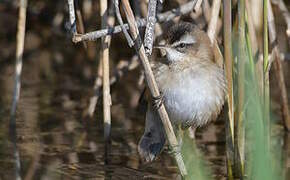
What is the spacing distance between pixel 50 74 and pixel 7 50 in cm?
73

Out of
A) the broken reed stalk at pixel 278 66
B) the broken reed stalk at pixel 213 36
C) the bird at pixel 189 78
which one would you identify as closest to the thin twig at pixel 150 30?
the bird at pixel 189 78

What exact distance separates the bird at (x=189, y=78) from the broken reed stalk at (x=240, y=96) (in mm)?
307

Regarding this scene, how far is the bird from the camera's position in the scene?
15.2 ft

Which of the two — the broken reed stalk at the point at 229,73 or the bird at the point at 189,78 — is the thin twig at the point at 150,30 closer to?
the broken reed stalk at the point at 229,73

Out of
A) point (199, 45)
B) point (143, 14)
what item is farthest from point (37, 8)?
point (199, 45)

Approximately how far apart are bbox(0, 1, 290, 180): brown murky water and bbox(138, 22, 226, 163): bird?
17.7 inches

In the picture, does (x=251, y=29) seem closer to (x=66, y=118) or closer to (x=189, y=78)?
(x=189, y=78)

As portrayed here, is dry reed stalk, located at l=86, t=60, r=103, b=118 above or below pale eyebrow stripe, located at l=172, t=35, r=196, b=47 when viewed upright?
below

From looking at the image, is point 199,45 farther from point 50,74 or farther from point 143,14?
point 50,74

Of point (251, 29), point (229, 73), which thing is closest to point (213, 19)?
point (251, 29)

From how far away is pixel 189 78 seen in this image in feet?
15.3

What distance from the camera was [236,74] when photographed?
4445 millimetres

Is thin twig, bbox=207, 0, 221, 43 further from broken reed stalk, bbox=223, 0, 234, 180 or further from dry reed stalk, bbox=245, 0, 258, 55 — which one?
broken reed stalk, bbox=223, 0, 234, 180

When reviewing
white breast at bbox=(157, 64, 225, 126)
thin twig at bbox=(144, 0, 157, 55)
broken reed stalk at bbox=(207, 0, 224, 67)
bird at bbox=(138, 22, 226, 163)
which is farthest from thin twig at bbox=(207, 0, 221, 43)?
thin twig at bbox=(144, 0, 157, 55)
